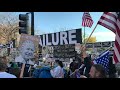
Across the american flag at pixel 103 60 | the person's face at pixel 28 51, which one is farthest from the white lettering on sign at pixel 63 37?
the american flag at pixel 103 60

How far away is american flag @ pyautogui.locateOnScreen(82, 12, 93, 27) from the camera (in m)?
7.70

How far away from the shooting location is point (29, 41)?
25.5 feet

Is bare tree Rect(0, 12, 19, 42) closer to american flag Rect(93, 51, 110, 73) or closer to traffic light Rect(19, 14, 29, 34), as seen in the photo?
traffic light Rect(19, 14, 29, 34)

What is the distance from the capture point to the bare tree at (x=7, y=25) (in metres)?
7.71

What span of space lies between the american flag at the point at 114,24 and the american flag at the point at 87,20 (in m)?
0.23

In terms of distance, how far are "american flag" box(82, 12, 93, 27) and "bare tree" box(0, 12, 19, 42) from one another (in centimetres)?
163

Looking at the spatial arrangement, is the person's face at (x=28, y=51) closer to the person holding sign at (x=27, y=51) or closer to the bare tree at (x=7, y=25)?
the person holding sign at (x=27, y=51)

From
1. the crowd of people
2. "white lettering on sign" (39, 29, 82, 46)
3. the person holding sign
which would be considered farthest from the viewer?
"white lettering on sign" (39, 29, 82, 46)

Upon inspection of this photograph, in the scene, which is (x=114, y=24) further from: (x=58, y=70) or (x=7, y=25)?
(x=7, y=25)

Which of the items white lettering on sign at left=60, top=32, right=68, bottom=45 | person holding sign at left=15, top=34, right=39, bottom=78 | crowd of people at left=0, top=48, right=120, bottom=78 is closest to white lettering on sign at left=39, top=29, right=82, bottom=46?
white lettering on sign at left=60, top=32, right=68, bottom=45

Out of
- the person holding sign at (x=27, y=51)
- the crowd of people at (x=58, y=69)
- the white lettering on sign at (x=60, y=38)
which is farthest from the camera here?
Result: the white lettering on sign at (x=60, y=38)

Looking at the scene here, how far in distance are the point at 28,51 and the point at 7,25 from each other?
0.80 m
